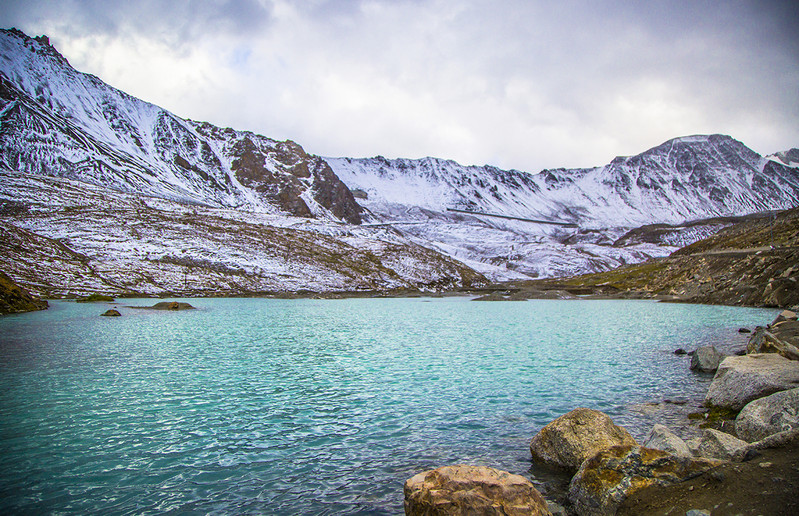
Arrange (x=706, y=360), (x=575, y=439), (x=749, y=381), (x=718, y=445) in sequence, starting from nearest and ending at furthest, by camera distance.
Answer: (x=718, y=445) < (x=575, y=439) < (x=749, y=381) < (x=706, y=360)

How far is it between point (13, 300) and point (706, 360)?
76.8 m

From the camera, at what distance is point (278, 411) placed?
18266mm

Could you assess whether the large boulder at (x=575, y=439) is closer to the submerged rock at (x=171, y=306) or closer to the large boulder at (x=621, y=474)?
the large boulder at (x=621, y=474)

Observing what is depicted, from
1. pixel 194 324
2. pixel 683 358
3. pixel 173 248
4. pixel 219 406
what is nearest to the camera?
pixel 219 406

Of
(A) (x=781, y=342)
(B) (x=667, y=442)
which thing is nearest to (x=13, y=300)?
(B) (x=667, y=442)

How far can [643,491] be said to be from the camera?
8789mm

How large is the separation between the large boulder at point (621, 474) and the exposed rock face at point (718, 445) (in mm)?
1668

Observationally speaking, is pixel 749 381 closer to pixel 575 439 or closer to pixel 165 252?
pixel 575 439

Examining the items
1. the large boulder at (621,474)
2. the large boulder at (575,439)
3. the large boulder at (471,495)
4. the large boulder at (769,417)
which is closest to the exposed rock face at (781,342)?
the large boulder at (769,417)

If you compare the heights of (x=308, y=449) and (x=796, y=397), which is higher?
(x=796, y=397)

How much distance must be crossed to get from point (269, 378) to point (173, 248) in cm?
13833

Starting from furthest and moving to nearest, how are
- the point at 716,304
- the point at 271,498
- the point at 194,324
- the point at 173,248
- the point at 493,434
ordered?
the point at 173,248, the point at 716,304, the point at 194,324, the point at 493,434, the point at 271,498

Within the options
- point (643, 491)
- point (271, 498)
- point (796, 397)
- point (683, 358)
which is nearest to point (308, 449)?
point (271, 498)

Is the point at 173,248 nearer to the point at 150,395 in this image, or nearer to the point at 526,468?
the point at 150,395
